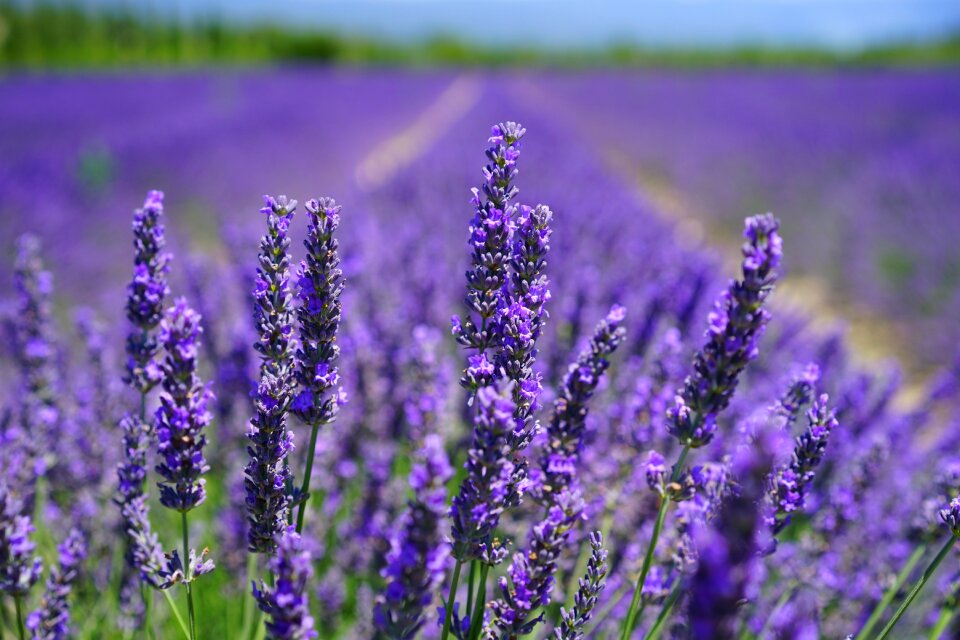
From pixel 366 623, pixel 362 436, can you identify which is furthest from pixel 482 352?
pixel 362 436

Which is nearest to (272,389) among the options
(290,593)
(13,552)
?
(290,593)

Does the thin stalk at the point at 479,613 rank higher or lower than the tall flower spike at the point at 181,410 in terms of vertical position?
lower

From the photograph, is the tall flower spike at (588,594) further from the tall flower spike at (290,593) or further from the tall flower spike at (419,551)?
the tall flower spike at (290,593)

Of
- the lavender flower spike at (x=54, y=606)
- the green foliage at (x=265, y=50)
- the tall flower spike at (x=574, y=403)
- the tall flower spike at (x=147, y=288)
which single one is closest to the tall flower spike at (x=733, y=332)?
the tall flower spike at (x=574, y=403)

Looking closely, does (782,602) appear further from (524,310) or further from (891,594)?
(524,310)

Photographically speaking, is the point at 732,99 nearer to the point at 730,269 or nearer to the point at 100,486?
the point at 730,269

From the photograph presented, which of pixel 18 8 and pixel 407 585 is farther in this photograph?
pixel 18 8

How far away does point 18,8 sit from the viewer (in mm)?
27172

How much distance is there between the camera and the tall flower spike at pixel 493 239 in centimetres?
105

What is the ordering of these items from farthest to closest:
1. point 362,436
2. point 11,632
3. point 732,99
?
point 732,99, point 362,436, point 11,632

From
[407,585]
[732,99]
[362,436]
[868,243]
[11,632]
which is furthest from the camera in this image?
[732,99]

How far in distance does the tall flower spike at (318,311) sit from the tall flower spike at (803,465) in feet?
2.46

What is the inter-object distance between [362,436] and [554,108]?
22.0m

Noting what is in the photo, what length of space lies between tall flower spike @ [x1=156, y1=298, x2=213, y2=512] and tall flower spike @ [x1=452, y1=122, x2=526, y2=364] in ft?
1.30
